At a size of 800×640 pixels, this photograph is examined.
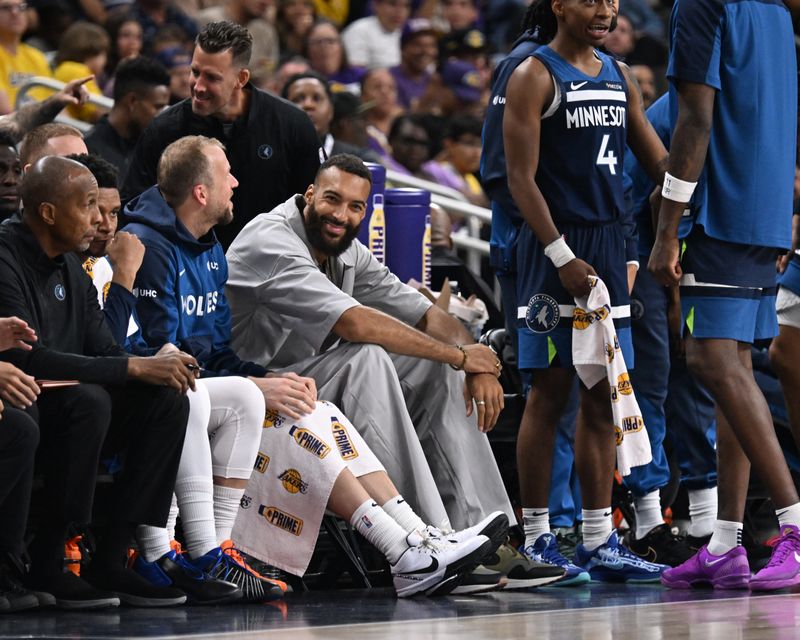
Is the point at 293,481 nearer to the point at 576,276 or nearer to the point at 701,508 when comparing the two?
the point at 576,276

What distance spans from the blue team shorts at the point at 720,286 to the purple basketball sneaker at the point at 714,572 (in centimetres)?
71

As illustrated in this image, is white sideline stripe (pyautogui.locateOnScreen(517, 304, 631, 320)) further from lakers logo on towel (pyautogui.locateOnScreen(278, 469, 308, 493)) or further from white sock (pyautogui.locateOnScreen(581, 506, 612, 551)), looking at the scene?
lakers logo on towel (pyautogui.locateOnScreen(278, 469, 308, 493))

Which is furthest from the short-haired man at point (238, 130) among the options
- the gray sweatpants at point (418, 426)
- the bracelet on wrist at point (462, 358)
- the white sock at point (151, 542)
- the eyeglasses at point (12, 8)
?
the eyeglasses at point (12, 8)

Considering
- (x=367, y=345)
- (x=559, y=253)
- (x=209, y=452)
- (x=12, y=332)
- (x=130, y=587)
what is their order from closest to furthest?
1. (x=12, y=332)
2. (x=130, y=587)
3. (x=209, y=452)
4. (x=559, y=253)
5. (x=367, y=345)

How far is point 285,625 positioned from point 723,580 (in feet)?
5.34

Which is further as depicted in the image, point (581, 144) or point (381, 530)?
point (581, 144)

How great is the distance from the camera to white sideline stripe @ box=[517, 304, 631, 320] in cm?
529

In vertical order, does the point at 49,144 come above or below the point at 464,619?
above

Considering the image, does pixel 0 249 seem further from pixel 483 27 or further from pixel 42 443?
pixel 483 27

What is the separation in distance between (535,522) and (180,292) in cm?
149

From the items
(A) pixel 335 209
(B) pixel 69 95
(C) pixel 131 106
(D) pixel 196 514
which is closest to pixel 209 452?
(D) pixel 196 514

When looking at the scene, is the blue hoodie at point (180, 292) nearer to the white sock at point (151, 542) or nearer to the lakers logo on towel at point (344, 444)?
the lakers logo on towel at point (344, 444)

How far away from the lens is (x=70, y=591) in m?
4.42

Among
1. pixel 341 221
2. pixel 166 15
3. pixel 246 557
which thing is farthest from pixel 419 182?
pixel 246 557
